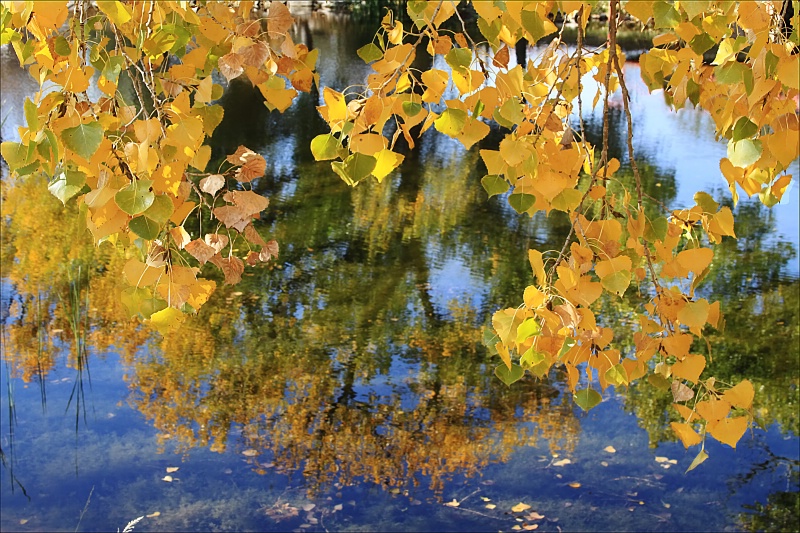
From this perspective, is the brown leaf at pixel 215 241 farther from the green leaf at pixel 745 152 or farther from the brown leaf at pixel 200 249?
the green leaf at pixel 745 152

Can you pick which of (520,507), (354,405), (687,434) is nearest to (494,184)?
→ (687,434)

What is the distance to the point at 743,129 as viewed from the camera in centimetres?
114

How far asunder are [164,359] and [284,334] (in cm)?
54

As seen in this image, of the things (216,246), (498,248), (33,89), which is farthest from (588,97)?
(216,246)

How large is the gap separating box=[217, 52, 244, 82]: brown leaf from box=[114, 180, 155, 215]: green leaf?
A: 0.17m

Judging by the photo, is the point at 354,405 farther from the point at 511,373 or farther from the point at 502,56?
the point at 502,56

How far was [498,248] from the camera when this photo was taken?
17.1ft

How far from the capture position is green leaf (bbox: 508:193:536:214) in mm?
1235

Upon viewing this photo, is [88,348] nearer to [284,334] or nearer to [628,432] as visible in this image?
[284,334]

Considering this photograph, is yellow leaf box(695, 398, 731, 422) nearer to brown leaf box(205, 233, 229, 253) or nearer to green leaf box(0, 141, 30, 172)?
brown leaf box(205, 233, 229, 253)

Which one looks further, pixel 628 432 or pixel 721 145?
pixel 721 145

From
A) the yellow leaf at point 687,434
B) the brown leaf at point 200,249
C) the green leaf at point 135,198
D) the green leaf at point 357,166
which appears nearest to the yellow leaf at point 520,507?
the yellow leaf at point 687,434

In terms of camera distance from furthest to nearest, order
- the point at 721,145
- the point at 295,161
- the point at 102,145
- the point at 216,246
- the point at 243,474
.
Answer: the point at 721,145
the point at 295,161
the point at 243,474
the point at 216,246
the point at 102,145

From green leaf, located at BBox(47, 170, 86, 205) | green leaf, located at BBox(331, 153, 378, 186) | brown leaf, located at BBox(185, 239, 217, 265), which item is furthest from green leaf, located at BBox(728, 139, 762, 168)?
green leaf, located at BBox(47, 170, 86, 205)
